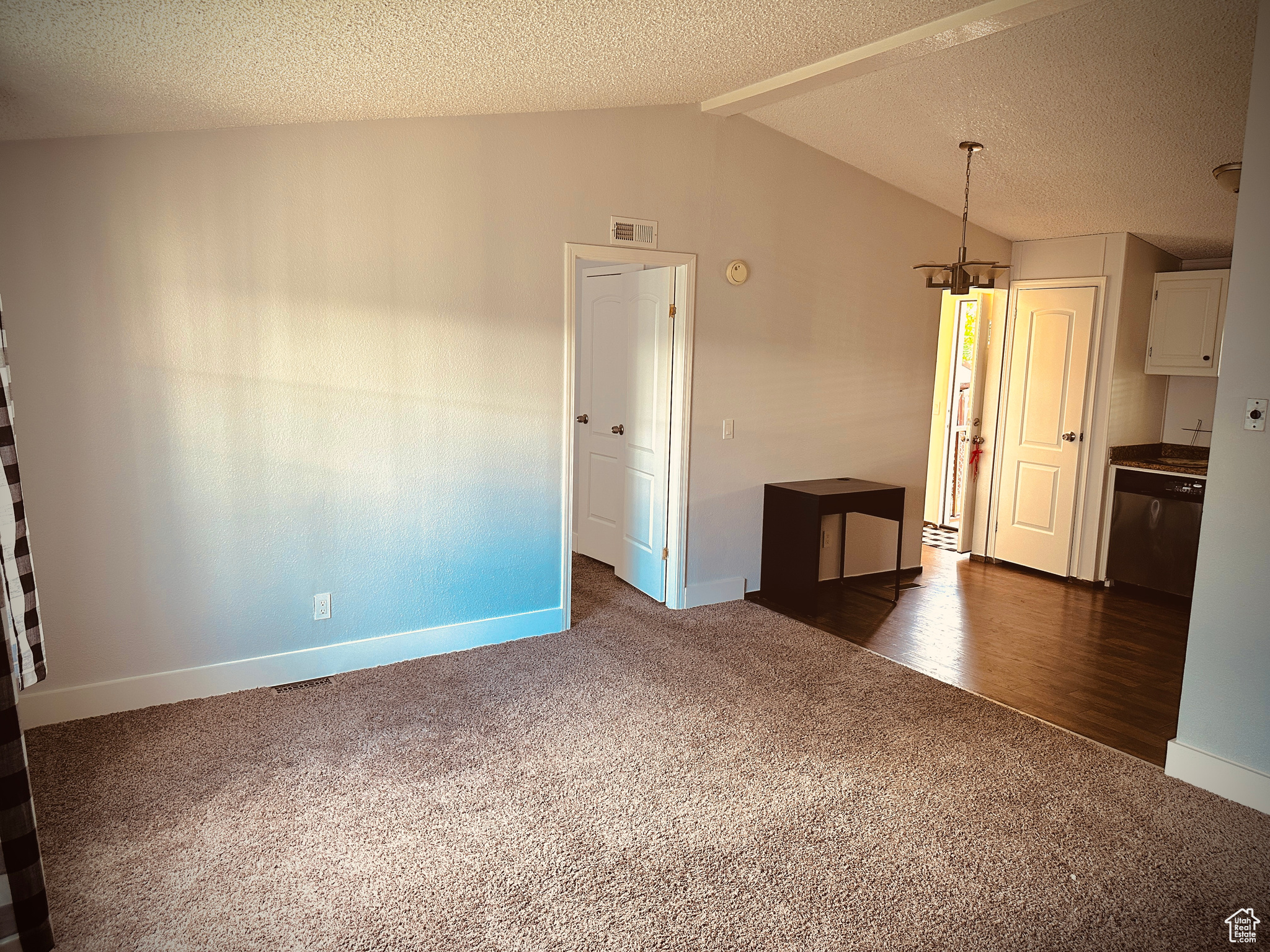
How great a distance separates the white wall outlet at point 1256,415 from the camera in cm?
255

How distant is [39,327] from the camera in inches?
114

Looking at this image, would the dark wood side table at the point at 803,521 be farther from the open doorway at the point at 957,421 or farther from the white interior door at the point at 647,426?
the open doorway at the point at 957,421

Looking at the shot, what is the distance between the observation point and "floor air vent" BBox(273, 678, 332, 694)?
3.45 meters

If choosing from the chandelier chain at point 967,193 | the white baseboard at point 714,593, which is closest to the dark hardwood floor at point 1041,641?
the white baseboard at point 714,593

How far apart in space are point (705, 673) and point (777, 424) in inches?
67.3

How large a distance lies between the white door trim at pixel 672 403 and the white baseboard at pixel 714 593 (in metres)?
0.04

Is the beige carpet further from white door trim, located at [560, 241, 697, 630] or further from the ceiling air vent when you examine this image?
the ceiling air vent

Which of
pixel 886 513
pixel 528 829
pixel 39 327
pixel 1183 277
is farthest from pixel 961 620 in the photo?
pixel 39 327

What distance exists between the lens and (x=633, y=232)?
414 centimetres

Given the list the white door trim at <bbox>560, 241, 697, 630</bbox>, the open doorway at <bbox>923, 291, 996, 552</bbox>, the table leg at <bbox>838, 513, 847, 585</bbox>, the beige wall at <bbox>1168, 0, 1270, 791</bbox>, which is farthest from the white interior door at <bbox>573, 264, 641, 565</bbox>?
the beige wall at <bbox>1168, 0, 1270, 791</bbox>

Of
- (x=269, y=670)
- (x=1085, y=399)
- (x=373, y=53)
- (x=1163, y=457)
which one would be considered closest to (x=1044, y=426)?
(x=1085, y=399)

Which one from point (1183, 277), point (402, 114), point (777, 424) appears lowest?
point (777, 424)

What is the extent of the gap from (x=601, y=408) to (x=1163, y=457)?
150 inches

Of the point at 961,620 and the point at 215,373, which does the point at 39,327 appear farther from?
the point at 961,620
